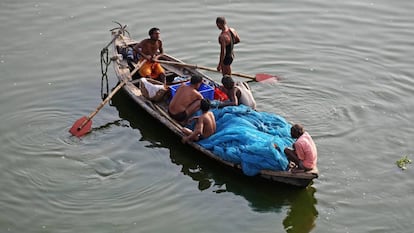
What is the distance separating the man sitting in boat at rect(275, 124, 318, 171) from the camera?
37.1 feet

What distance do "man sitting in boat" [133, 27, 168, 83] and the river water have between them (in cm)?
81

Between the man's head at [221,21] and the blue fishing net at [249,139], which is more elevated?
the man's head at [221,21]

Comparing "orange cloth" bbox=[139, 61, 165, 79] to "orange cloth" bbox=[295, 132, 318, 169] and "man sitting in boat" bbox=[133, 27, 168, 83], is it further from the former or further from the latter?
"orange cloth" bbox=[295, 132, 318, 169]

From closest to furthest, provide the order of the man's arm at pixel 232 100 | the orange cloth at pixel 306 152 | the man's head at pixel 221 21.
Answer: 1. the orange cloth at pixel 306 152
2. the man's arm at pixel 232 100
3. the man's head at pixel 221 21

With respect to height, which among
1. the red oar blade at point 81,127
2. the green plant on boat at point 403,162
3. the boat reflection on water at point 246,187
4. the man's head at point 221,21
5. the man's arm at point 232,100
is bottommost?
the boat reflection on water at point 246,187

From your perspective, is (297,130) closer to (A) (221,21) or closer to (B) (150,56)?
(A) (221,21)

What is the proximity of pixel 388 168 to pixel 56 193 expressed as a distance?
6043 mm

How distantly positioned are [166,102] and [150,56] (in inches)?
55.5

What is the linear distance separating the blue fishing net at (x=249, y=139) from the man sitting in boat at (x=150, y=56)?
2.47 m

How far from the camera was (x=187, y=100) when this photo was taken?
13.0 m

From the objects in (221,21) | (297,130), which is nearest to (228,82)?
(221,21)

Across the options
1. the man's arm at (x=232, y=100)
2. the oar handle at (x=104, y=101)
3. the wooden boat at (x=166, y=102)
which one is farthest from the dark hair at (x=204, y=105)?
the oar handle at (x=104, y=101)

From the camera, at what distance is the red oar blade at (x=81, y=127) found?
44.6ft

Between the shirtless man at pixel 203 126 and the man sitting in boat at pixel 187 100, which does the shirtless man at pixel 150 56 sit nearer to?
the man sitting in boat at pixel 187 100
